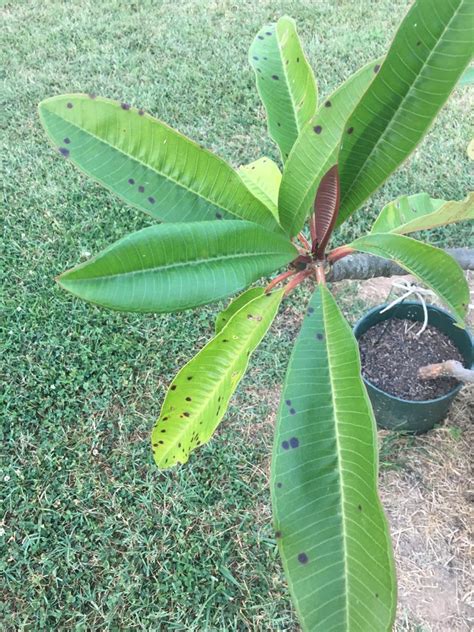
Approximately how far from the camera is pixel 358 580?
58cm

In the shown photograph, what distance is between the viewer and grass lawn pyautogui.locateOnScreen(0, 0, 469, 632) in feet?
5.20

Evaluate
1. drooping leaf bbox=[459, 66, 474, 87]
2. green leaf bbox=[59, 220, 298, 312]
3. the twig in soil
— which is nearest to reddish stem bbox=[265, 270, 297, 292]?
green leaf bbox=[59, 220, 298, 312]

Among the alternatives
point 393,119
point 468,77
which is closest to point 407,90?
point 393,119

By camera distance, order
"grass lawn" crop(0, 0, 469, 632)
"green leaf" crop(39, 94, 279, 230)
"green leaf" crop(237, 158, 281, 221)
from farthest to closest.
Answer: "grass lawn" crop(0, 0, 469, 632) < "green leaf" crop(237, 158, 281, 221) < "green leaf" crop(39, 94, 279, 230)

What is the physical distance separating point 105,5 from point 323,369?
4.34 meters

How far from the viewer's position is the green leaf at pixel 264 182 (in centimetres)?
114

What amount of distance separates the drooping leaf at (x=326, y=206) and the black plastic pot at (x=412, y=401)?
829mm

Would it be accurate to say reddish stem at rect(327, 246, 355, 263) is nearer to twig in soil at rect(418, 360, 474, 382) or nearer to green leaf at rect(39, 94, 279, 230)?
green leaf at rect(39, 94, 279, 230)

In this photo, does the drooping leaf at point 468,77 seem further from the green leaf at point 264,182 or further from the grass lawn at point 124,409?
the grass lawn at point 124,409

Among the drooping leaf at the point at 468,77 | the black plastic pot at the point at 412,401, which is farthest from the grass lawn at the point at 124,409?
the drooping leaf at the point at 468,77

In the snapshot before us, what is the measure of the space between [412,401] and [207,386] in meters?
0.96

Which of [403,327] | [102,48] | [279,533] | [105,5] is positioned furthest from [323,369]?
[105,5]

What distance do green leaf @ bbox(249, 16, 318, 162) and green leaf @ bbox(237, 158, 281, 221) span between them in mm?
124

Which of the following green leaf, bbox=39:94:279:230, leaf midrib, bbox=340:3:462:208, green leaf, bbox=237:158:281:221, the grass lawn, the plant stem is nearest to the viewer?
leaf midrib, bbox=340:3:462:208
